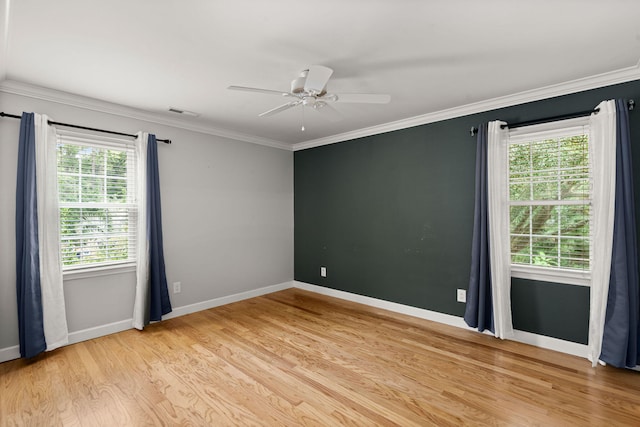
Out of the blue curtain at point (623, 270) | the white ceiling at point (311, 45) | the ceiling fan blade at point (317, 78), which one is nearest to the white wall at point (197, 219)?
the white ceiling at point (311, 45)

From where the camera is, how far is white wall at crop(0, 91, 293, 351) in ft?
9.32

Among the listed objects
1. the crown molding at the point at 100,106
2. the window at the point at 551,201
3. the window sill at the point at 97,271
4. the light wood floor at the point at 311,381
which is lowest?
the light wood floor at the point at 311,381

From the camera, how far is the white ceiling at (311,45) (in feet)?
5.83

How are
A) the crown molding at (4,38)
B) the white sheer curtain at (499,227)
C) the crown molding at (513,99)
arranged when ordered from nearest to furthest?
the crown molding at (4,38) → the crown molding at (513,99) → the white sheer curtain at (499,227)

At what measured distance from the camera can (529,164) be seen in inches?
124

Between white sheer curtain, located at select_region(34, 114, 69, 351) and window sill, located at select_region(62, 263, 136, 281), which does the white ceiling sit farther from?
window sill, located at select_region(62, 263, 136, 281)

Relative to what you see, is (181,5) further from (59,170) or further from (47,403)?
(47,403)

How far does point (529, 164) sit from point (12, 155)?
493 cm

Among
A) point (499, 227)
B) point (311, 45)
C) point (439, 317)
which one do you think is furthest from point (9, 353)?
point (499, 227)

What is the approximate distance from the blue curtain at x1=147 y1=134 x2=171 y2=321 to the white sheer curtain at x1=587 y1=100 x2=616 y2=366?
433 cm

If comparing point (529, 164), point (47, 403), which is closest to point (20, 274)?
point (47, 403)

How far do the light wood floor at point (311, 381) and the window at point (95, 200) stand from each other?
3.02 ft

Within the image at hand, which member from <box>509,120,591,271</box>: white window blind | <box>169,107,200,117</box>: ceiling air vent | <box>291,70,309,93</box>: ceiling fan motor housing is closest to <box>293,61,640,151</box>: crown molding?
<box>509,120,591,271</box>: white window blind

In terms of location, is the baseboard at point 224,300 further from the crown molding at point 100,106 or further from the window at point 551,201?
the window at point 551,201
